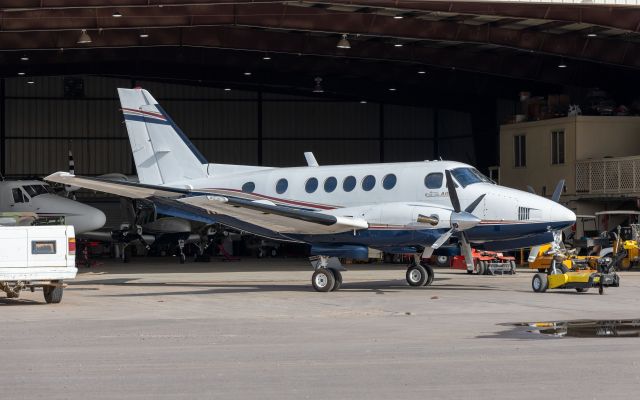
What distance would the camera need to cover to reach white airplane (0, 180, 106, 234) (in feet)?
127

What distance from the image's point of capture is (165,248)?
2111 inches

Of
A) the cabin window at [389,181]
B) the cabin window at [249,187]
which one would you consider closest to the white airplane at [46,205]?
the cabin window at [249,187]

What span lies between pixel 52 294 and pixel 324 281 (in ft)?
20.6

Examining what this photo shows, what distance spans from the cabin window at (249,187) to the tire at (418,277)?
4517 mm

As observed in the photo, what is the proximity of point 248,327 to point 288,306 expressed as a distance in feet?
14.0

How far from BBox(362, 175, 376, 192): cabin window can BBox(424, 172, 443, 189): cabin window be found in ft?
4.54

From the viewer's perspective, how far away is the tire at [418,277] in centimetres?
2616

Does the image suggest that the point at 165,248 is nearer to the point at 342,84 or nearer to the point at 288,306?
the point at 342,84

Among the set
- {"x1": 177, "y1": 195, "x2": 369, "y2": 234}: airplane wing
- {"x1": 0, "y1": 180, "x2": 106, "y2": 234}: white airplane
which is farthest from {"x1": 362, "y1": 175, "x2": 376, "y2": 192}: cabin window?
{"x1": 0, "y1": 180, "x2": 106, "y2": 234}: white airplane

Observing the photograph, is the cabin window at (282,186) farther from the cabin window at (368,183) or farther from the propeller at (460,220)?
the propeller at (460,220)

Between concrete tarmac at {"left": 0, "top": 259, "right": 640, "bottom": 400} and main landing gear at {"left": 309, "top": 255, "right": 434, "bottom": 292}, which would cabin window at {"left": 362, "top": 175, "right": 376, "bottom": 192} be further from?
concrete tarmac at {"left": 0, "top": 259, "right": 640, "bottom": 400}

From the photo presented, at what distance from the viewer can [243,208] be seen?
24.0 metres

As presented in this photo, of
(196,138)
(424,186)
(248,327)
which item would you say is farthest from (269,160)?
(248,327)

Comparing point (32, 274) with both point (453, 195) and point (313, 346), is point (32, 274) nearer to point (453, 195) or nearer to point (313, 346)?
point (313, 346)
